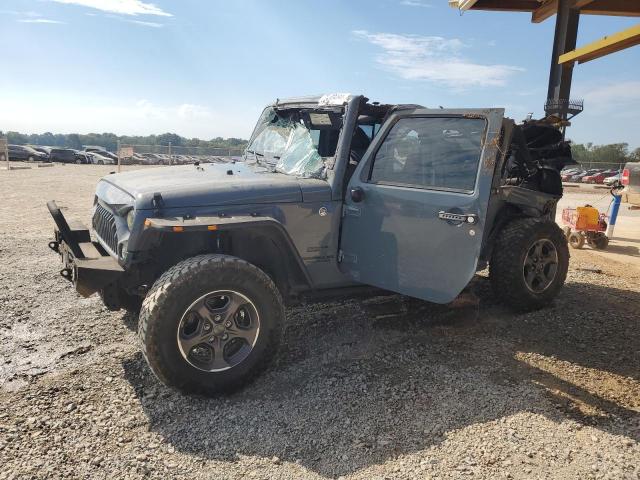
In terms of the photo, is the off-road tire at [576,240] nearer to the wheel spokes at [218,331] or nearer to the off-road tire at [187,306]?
the off-road tire at [187,306]

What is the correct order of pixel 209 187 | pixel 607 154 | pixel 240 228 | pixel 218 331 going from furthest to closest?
pixel 607 154, pixel 209 187, pixel 240 228, pixel 218 331

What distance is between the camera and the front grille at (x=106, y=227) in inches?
144

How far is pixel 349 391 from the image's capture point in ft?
11.1

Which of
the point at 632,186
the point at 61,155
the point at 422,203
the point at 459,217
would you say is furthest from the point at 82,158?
the point at 459,217

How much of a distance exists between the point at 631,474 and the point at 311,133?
3285 mm

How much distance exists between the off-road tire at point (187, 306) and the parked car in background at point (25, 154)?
4216cm

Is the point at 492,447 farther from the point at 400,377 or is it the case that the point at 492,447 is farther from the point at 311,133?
the point at 311,133

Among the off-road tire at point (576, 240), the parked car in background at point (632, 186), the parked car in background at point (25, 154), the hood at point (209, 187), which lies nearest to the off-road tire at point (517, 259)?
the hood at point (209, 187)

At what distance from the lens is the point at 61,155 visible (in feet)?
135

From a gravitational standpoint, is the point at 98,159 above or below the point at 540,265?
below

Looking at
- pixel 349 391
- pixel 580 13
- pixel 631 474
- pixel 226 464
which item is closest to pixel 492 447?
pixel 631 474

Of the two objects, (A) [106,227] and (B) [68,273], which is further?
(A) [106,227]

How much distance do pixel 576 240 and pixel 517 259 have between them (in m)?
5.46

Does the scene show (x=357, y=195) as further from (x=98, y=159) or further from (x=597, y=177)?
(x=98, y=159)
